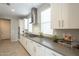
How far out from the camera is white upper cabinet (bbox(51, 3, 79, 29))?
2.38m

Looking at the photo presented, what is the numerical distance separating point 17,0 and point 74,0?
2.50 feet

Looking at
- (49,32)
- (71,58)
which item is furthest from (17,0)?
(49,32)

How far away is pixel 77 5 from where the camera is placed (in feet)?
7.57

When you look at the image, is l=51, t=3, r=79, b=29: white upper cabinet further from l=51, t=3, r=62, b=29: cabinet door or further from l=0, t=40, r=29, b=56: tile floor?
l=0, t=40, r=29, b=56: tile floor

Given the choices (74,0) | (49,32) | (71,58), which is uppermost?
(74,0)

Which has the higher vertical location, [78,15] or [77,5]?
[77,5]

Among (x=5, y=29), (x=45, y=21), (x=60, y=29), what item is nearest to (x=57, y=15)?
(x=60, y=29)

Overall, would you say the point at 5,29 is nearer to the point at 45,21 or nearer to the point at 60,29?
the point at 45,21

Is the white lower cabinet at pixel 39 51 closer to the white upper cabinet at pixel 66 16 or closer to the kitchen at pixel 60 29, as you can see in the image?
the kitchen at pixel 60 29

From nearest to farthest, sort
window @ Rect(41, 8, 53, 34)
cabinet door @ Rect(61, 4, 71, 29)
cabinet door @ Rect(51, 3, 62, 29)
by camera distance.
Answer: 1. cabinet door @ Rect(61, 4, 71, 29)
2. cabinet door @ Rect(51, 3, 62, 29)
3. window @ Rect(41, 8, 53, 34)

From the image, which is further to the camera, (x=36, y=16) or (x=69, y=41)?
(x=36, y=16)

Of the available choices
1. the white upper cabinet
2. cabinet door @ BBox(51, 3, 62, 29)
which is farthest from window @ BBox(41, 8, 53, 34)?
the white upper cabinet

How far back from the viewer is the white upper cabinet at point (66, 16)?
2.38 m

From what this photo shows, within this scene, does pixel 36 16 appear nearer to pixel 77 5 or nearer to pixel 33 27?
pixel 33 27
